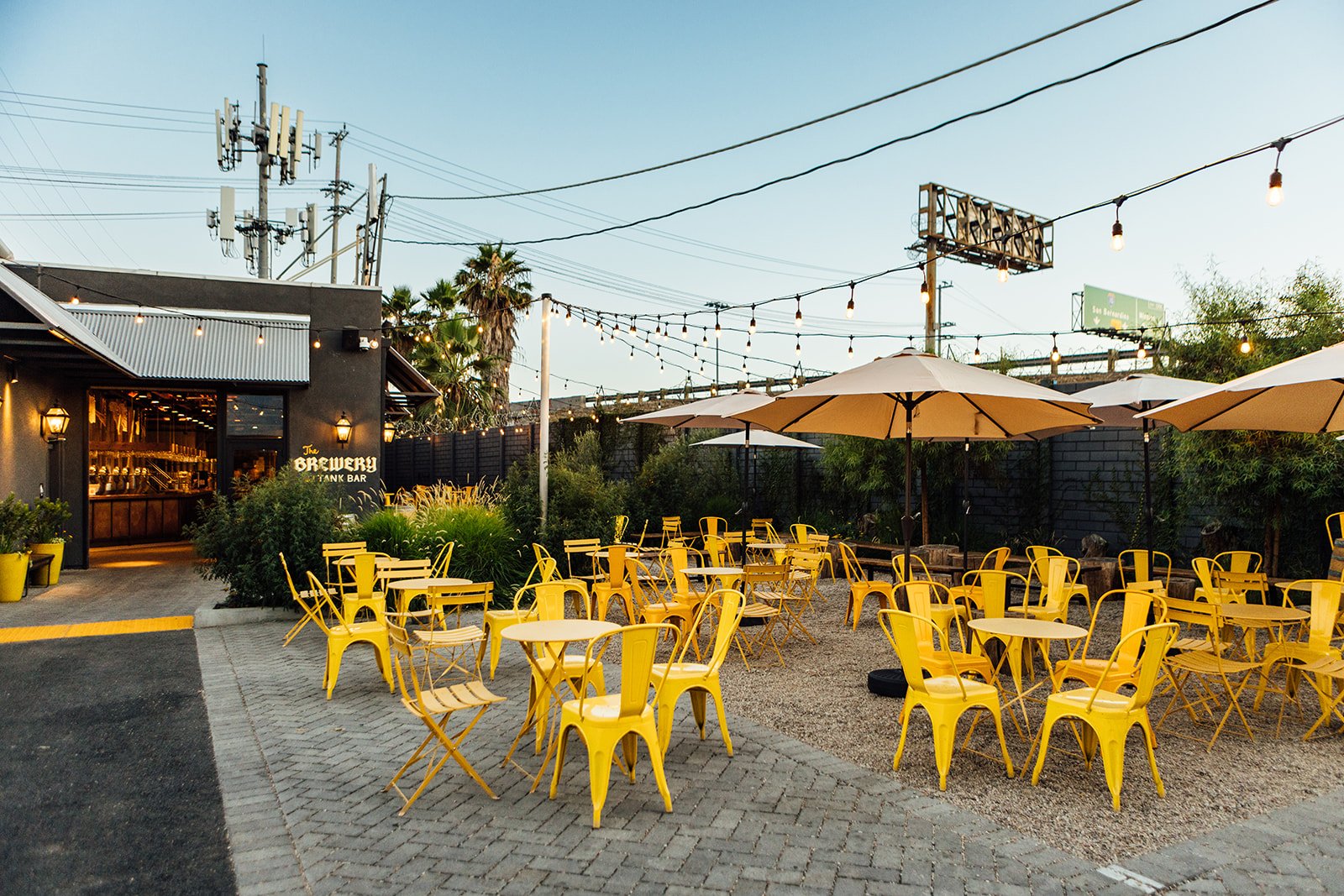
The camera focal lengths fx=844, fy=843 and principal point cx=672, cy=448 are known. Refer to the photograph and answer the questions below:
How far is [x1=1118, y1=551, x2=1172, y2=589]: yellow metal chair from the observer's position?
22.4 ft

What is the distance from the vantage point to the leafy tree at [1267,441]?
27.0ft

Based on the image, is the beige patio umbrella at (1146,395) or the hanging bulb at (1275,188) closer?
the hanging bulb at (1275,188)

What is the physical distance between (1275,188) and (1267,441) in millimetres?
3770

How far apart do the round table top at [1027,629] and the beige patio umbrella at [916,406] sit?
989 mm

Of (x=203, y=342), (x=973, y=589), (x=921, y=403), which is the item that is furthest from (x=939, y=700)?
(x=203, y=342)

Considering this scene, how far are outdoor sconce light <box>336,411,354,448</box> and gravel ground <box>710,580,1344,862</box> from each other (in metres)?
9.56

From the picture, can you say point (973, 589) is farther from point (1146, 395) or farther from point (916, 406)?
point (1146, 395)

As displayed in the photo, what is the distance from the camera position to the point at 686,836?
322 cm

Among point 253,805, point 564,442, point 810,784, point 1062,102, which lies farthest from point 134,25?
point 810,784

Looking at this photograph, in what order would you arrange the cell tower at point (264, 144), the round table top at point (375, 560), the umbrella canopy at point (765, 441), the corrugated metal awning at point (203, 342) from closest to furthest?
1. the round table top at point (375, 560)
2. the umbrella canopy at point (765, 441)
3. the corrugated metal awning at point (203, 342)
4. the cell tower at point (264, 144)

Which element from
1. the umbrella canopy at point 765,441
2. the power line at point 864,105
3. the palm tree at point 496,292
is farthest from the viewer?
the palm tree at point 496,292

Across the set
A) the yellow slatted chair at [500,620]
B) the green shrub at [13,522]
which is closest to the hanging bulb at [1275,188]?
the yellow slatted chair at [500,620]

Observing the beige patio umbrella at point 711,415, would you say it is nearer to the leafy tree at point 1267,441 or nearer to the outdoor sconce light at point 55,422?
the leafy tree at point 1267,441

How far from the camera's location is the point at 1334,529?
8273 mm
